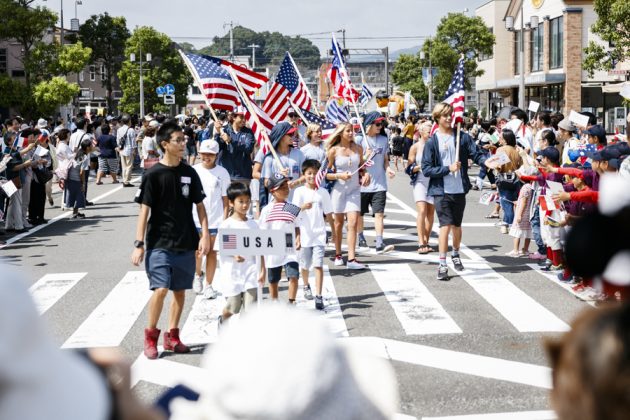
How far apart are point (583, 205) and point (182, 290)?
4803 millimetres

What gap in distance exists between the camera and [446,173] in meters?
11.5

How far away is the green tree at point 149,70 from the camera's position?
76562mm

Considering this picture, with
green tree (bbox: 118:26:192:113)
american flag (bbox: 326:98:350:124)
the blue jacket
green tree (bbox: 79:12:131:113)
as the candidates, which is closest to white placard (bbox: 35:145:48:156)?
american flag (bbox: 326:98:350:124)

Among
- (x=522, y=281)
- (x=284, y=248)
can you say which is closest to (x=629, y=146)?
(x=522, y=281)

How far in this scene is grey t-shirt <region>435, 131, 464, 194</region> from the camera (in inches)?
457

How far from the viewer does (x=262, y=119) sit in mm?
12523

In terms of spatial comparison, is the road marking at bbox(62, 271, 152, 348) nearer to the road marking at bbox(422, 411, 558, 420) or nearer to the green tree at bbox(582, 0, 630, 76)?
the road marking at bbox(422, 411, 558, 420)

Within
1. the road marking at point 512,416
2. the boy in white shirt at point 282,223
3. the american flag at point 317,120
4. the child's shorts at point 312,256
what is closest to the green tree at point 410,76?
the american flag at point 317,120

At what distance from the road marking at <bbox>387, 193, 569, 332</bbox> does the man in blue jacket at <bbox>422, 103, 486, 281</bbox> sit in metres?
0.52

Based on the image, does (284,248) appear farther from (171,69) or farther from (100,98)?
(100,98)

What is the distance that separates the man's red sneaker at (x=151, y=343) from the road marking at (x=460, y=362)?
171 centimetres

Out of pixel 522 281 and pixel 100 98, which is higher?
pixel 100 98

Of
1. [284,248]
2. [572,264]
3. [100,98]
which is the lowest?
[284,248]

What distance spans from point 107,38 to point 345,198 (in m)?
73.3
